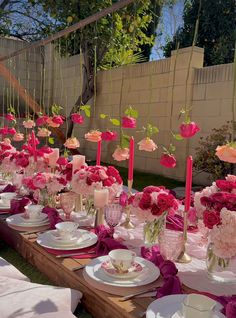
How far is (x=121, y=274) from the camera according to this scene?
1081 millimetres

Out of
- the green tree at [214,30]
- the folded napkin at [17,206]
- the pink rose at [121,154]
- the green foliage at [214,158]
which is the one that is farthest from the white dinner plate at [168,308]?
Answer: the green tree at [214,30]

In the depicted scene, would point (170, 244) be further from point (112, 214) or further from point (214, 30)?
point (214, 30)

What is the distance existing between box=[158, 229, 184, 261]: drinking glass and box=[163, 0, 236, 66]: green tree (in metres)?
6.37

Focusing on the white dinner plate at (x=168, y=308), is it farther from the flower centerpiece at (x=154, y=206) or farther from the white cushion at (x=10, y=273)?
the white cushion at (x=10, y=273)

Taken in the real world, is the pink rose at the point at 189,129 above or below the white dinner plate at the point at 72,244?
above

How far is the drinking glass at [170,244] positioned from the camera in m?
1.19

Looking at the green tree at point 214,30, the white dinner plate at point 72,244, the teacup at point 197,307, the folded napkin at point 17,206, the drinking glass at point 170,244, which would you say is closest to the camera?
the teacup at point 197,307

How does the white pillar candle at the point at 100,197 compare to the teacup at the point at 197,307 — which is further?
the white pillar candle at the point at 100,197

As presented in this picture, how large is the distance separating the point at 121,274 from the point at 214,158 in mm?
2892

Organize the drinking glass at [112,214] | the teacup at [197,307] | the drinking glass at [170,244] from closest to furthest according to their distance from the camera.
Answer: the teacup at [197,307] < the drinking glass at [170,244] < the drinking glass at [112,214]

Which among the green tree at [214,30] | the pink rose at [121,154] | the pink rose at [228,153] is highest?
the green tree at [214,30]

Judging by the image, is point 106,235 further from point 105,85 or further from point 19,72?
point 19,72

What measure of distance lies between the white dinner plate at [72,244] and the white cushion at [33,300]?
0.21m

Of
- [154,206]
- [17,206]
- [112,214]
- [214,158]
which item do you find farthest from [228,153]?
[214,158]
